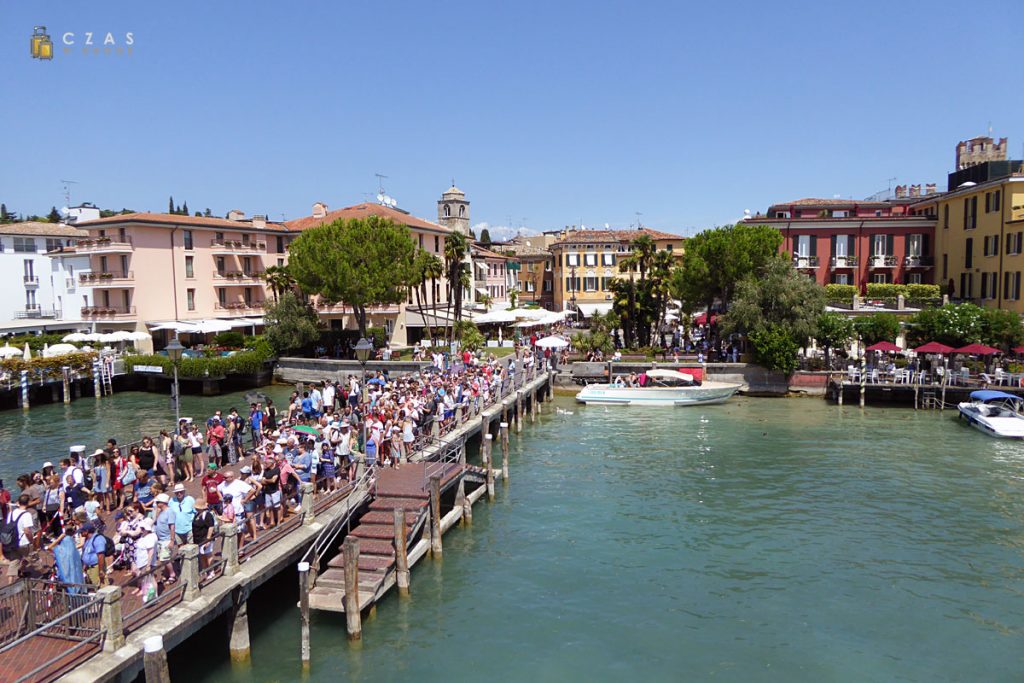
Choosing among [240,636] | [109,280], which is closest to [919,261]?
[240,636]

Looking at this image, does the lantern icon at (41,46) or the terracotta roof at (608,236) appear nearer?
the lantern icon at (41,46)

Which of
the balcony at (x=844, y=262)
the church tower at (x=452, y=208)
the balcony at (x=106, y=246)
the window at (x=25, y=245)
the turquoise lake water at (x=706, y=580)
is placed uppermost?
the church tower at (x=452, y=208)

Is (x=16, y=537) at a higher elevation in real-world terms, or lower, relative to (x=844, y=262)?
lower

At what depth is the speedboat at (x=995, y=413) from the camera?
33344 millimetres

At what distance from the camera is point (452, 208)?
10938cm

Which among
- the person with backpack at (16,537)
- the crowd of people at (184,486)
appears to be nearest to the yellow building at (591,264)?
the crowd of people at (184,486)

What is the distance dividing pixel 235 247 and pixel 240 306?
4.71 meters

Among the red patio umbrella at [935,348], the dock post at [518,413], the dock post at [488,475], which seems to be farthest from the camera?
the red patio umbrella at [935,348]

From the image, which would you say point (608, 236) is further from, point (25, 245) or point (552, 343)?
point (25, 245)

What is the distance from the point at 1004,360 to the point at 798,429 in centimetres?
1644

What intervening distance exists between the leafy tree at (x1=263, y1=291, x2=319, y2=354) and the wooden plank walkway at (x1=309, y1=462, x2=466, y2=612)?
107 feet

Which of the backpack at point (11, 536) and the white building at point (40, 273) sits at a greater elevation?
the white building at point (40, 273)

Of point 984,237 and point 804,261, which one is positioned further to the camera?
point 804,261

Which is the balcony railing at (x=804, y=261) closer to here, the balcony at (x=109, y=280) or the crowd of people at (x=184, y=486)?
the crowd of people at (x=184, y=486)
